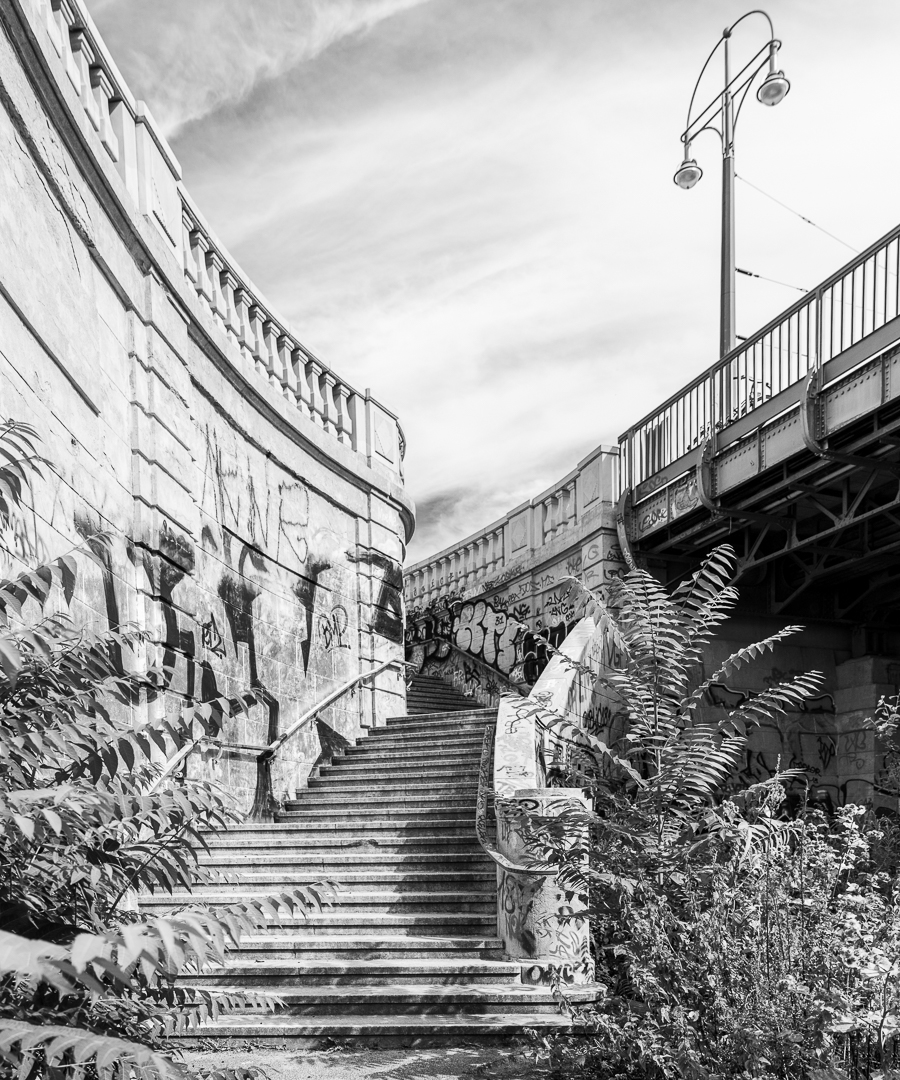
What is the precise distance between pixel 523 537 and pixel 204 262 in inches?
392

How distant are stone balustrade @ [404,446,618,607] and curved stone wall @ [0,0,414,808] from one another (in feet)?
11.7

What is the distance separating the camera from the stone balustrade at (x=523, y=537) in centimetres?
1739

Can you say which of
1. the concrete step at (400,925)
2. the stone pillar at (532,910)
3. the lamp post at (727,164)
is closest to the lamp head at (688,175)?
the lamp post at (727,164)

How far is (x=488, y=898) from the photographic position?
28.6ft

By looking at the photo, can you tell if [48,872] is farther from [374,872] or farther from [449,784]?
[449,784]

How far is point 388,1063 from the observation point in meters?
5.85

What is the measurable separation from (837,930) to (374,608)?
443 inches

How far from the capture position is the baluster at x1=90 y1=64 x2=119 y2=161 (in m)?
8.84

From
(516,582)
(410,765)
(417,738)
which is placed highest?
(516,582)

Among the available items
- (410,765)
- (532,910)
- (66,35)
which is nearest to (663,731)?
(532,910)

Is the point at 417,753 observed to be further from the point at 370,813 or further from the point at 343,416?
the point at 343,416

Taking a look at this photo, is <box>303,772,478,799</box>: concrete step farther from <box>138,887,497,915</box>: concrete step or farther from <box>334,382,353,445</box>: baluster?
<box>334,382,353,445</box>: baluster

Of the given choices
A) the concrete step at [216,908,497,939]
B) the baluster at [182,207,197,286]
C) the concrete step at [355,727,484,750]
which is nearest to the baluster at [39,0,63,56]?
the baluster at [182,207,197,286]

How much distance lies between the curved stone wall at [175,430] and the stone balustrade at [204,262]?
1.2 inches
